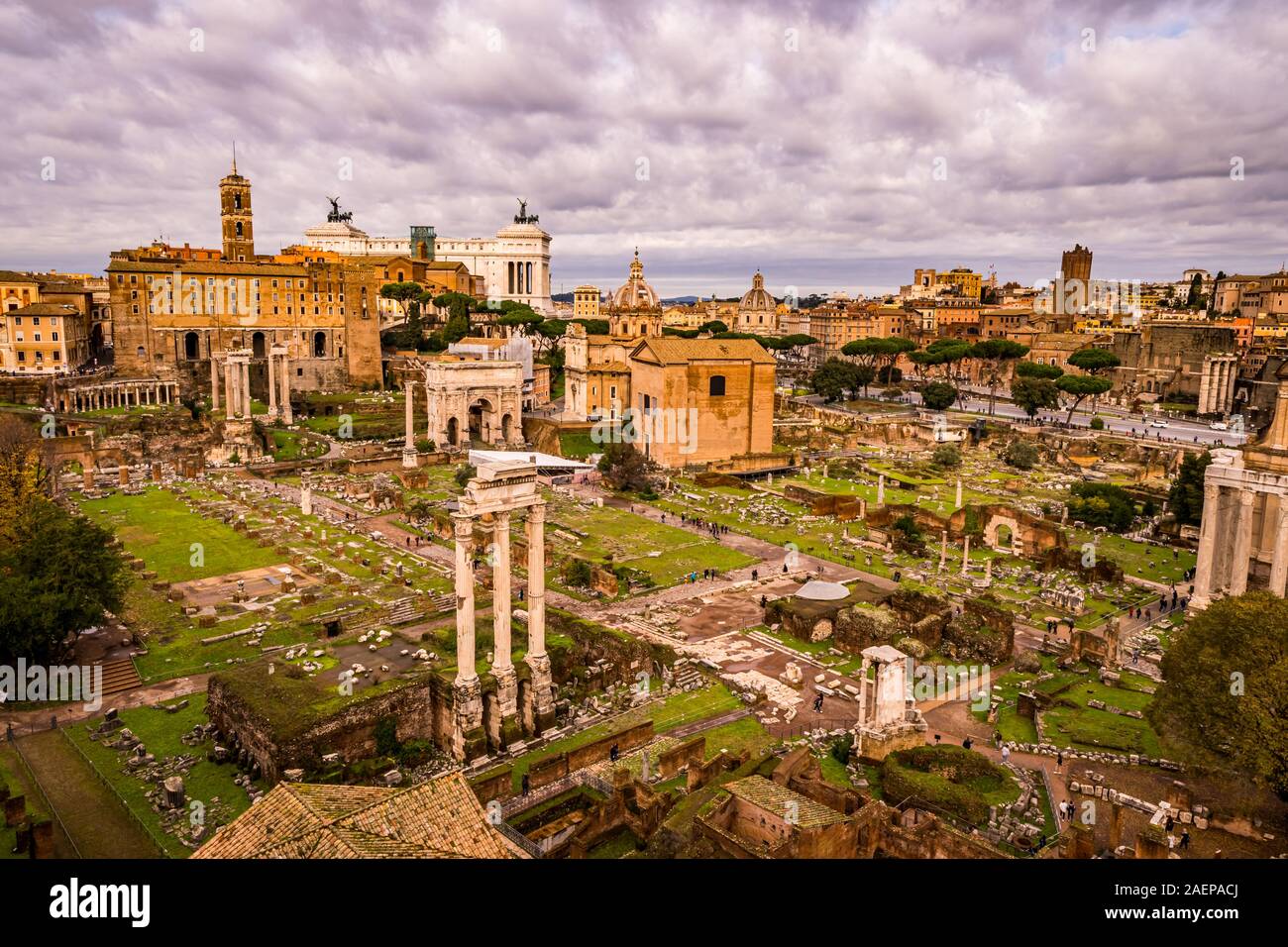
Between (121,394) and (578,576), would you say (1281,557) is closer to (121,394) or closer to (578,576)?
(578,576)

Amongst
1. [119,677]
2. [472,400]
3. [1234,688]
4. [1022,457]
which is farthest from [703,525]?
[1234,688]

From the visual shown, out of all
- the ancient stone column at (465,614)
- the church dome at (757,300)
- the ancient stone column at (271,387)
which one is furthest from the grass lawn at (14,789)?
the church dome at (757,300)

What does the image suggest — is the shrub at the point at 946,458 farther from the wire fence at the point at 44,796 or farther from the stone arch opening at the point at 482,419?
the wire fence at the point at 44,796

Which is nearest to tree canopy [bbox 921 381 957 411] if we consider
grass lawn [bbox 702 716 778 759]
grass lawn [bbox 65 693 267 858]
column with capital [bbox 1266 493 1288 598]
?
column with capital [bbox 1266 493 1288 598]

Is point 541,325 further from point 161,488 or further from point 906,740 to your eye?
point 906,740

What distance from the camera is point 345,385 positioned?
7906 centimetres

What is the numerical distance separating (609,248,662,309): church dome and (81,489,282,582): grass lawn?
176ft

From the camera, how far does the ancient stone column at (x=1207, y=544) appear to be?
30859 mm

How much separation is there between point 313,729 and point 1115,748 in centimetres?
1991

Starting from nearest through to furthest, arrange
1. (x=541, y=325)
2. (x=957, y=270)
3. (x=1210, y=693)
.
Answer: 1. (x=1210, y=693)
2. (x=541, y=325)
3. (x=957, y=270)

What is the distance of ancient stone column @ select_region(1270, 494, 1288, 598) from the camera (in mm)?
28859

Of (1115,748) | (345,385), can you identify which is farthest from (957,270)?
(1115,748)

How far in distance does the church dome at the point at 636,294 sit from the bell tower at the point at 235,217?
3779 centimetres

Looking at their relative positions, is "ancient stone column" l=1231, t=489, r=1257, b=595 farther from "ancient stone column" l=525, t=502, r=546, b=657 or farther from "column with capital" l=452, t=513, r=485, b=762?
"column with capital" l=452, t=513, r=485, b=762
